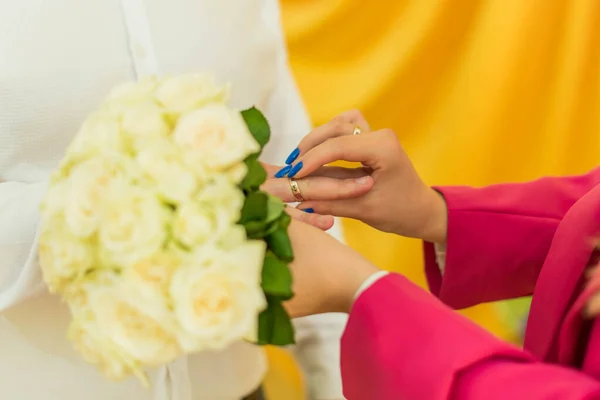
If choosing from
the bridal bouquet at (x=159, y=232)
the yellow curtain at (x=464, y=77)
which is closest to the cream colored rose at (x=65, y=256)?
the bridal bouquet at (x=159, y=232)

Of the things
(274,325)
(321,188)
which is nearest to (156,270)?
(274,325)

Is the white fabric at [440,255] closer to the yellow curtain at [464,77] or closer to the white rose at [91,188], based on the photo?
the yellow curtain at [464,77]

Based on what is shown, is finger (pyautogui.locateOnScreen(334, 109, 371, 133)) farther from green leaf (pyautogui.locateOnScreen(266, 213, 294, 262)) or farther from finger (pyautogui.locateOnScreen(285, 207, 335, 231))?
green leaf (pyautogui.locateOnScreen(266, 213, 294, 262))

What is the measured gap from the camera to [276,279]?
0.46m

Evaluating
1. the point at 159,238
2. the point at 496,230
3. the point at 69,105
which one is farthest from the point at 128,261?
the point at 496,230

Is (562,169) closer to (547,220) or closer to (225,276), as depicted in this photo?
(547,220)

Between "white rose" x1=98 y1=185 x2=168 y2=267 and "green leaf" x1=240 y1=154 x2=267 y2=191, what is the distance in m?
0.08

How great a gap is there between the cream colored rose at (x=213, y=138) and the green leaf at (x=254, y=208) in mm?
39

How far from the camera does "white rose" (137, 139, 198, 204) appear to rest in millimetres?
408

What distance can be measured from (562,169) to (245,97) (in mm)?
773

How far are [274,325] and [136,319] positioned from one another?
0.12 meters

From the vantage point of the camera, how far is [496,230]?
85 cm

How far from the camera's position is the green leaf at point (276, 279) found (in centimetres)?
45

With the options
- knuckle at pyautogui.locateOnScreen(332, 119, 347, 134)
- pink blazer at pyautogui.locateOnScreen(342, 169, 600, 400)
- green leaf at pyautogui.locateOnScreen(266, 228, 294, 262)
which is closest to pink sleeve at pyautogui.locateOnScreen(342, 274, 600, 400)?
pink blazer at pyautogui.locateOnScreen(342, 169, 600, 400)
